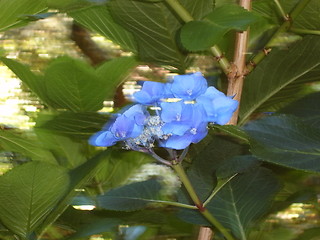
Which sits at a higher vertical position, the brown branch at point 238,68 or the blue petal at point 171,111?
the brown branch at point 238,68

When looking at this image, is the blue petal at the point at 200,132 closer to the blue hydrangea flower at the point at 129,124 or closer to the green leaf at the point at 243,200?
the blue hydrangea flower at the point at 129,124

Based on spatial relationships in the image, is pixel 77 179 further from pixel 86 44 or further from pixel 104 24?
pixel 86 44

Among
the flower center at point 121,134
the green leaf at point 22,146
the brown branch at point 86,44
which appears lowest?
the flower center at point 121,134

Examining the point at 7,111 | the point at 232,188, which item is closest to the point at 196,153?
the point at 232,188

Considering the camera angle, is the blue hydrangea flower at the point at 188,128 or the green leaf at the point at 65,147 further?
the green leaf at the point at 65,147

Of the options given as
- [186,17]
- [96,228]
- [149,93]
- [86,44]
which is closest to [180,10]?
[186,17]

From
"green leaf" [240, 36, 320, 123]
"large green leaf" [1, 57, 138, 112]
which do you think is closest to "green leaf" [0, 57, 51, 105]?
"large green leaf" [1, 57, 138, 112]

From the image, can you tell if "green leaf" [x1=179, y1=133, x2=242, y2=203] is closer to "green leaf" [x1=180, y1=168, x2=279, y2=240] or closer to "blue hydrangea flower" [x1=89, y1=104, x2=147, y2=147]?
"green leaf" [x1=180, y1=168, x2=279, y2=240]

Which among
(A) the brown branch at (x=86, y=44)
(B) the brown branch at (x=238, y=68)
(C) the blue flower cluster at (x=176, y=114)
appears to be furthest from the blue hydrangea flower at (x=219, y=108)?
(A) the brown branch at (x=86, y=44)

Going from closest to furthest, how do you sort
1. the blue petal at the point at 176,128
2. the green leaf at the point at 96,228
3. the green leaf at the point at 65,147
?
the blue petal at the point at 176,128 < the green leaf at the point at 96,228 < the green leaf at the point at 65,147
